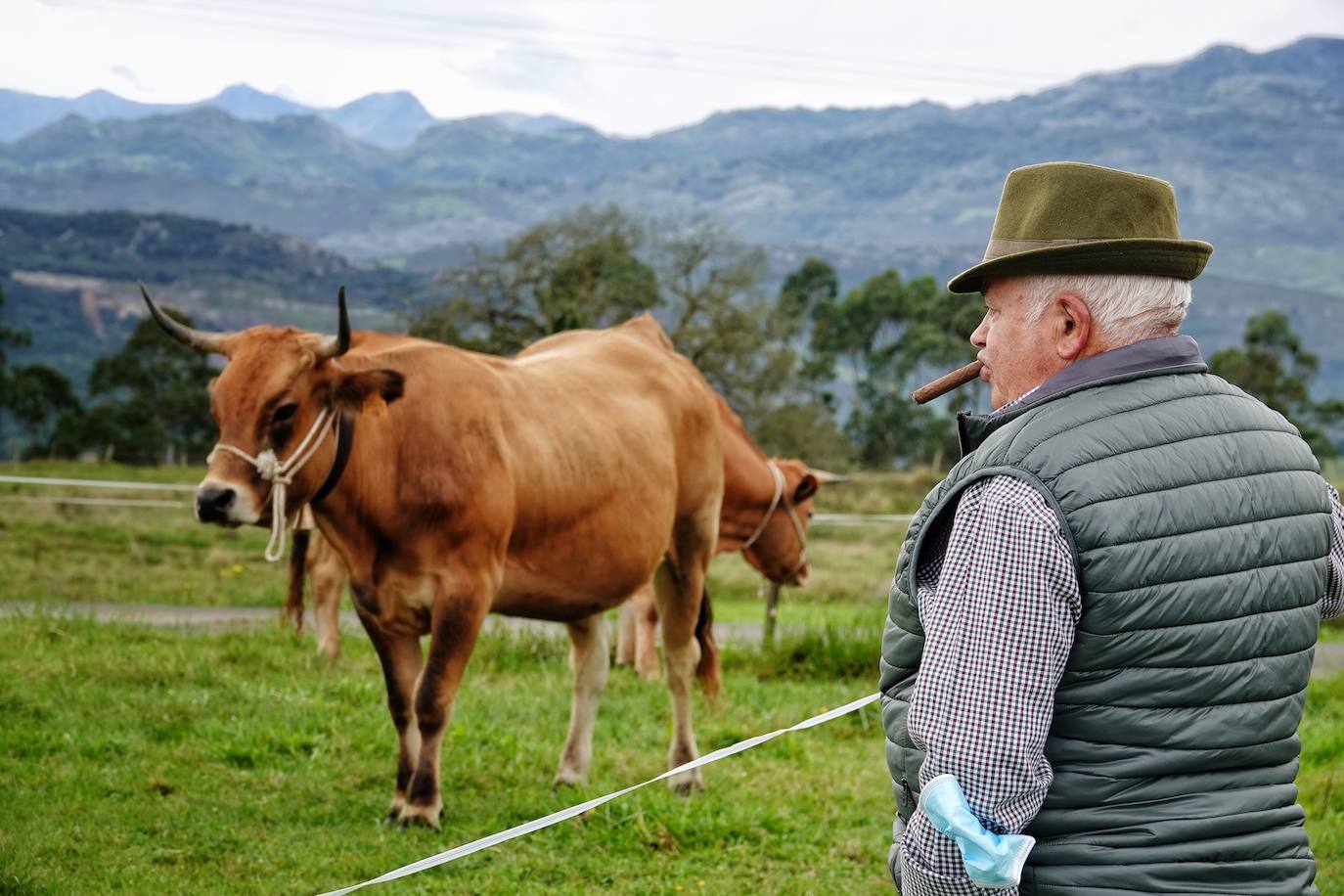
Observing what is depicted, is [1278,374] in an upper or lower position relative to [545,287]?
lower

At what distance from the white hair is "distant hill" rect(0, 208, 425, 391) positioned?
A: 131428 millimetres

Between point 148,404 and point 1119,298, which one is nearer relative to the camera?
point 1119,298

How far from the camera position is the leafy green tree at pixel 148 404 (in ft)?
205

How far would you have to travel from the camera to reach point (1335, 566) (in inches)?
105

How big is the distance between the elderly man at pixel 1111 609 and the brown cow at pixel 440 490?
331cm

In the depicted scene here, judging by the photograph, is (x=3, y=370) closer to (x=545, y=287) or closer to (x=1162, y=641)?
(x=545, y=287)

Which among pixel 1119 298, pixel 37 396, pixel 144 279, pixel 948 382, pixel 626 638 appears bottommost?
pixel 144 279

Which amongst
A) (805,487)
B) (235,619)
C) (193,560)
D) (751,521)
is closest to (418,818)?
(751,521)

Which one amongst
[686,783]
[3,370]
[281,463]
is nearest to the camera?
[281,463]

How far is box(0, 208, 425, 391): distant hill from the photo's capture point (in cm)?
13850

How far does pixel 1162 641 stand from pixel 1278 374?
72507mm

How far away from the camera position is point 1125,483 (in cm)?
214

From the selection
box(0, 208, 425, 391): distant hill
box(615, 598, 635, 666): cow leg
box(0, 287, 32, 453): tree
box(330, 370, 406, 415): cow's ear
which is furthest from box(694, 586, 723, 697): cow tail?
box(0, 208, 425, 391): distant hill

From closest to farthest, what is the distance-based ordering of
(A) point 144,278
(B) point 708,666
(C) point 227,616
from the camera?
(B) point 708,666 → (C) point 227,616 → (A) point 144,278
